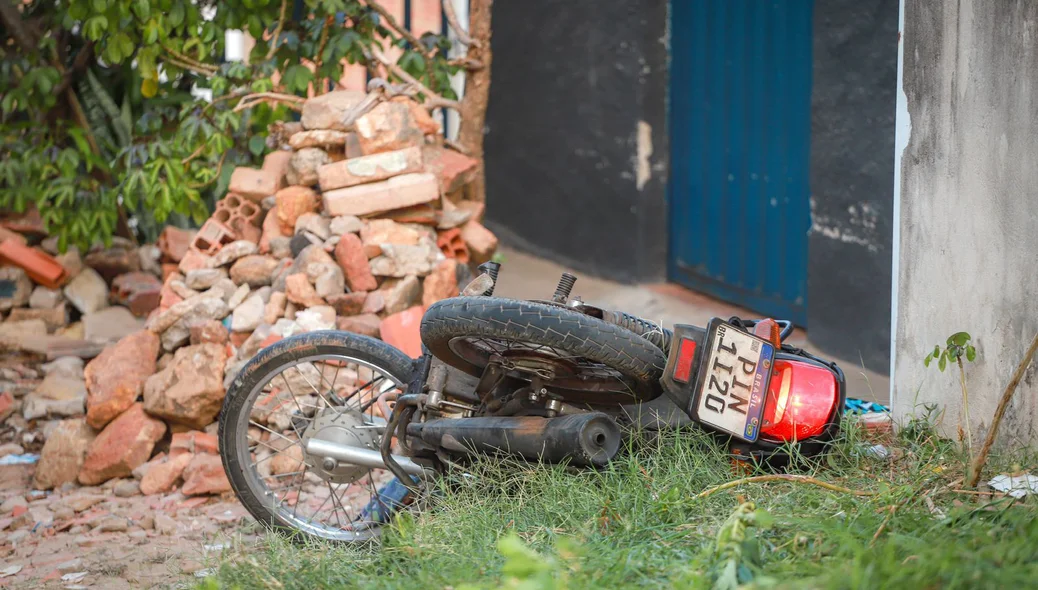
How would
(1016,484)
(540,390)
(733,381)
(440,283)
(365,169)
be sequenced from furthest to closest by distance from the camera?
1. (365,169)
2. (440,283)
3. (540,390)
4. (733,381)
5. (1016,484)

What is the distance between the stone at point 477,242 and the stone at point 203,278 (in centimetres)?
131

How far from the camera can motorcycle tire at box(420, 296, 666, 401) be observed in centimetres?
281

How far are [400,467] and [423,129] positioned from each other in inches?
113

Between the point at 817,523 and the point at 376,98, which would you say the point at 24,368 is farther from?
the point at 817,523

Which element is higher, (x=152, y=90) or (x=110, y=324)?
(x=152, y=90)

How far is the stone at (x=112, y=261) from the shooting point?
7113 mm

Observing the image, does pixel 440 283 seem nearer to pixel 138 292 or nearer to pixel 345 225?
pixel 345 225

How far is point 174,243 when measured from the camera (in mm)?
6746

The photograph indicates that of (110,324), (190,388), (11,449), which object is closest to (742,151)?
(190,388)

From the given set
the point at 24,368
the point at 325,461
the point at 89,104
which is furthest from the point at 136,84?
the point at 325,461

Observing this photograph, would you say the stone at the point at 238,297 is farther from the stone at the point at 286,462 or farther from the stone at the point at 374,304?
the stone at the point at 286,462

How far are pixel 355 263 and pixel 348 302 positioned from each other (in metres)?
0.21

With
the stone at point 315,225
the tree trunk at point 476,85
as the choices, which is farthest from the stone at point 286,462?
the tree trunk at point 476,85

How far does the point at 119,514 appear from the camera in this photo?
14.1 feet
